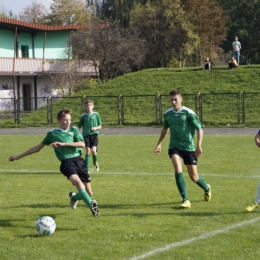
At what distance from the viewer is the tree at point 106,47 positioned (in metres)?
52.8

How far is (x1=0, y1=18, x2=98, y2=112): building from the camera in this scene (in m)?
50.1

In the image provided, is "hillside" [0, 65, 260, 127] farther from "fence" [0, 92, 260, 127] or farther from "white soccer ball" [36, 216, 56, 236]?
"white soccer ball" [36, 216, 56, 236]

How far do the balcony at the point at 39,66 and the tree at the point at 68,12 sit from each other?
21.4 m

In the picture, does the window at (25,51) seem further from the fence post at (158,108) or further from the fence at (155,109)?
the fence post at (158,108)

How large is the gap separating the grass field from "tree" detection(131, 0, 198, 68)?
38.0 metres

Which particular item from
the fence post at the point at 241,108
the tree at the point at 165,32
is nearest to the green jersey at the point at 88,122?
the fence post at the point at 241,108

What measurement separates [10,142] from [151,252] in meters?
19.2

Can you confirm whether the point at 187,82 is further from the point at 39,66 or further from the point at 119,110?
the point at 39,66

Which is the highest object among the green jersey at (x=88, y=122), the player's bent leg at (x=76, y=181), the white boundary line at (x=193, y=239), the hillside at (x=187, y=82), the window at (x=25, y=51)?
the window at (x=25, y=51)

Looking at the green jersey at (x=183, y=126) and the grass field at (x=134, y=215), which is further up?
the green jersey at (x=183, y=126)

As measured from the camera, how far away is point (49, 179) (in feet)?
44.6

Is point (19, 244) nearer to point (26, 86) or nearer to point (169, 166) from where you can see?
point (169, 166)

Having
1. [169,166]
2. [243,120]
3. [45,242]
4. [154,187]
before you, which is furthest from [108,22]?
[45,242]

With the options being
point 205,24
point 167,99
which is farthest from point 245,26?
point 167,99
